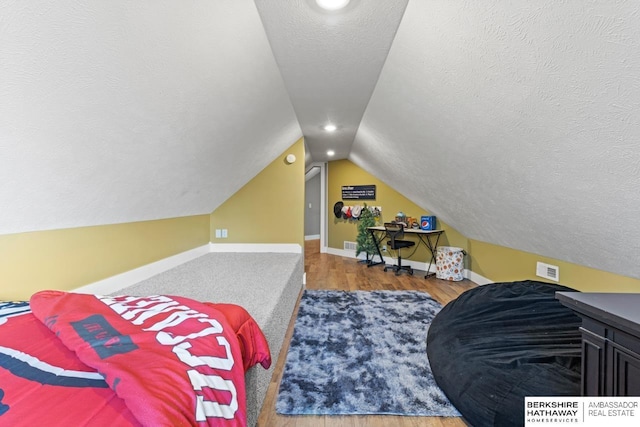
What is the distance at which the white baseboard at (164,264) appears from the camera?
6.48 feet

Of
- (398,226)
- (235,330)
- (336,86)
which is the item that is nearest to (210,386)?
(235,330)

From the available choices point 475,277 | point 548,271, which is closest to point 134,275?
point 548,271

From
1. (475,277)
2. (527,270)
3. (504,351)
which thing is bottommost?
(475,277)

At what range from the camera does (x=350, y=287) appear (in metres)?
3.96

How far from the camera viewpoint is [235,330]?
1.21 metres

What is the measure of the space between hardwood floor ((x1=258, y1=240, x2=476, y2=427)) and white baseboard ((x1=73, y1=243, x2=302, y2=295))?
0.76 metres

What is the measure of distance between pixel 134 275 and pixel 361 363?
1.95 m

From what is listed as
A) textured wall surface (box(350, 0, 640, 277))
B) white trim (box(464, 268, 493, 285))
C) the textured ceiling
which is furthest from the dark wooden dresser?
white trim (box(464, 268, 493, 285))

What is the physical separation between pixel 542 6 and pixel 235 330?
177 centimetres

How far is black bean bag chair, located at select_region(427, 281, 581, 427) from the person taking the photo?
1.38 meters

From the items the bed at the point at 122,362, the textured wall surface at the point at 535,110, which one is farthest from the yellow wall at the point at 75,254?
the textured wall surface at the point at 535,110

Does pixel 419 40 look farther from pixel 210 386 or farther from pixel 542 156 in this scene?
pixel 210 386

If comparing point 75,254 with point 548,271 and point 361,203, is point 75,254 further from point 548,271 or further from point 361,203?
point 361,203

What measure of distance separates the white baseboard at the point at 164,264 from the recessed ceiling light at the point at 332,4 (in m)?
2.26
